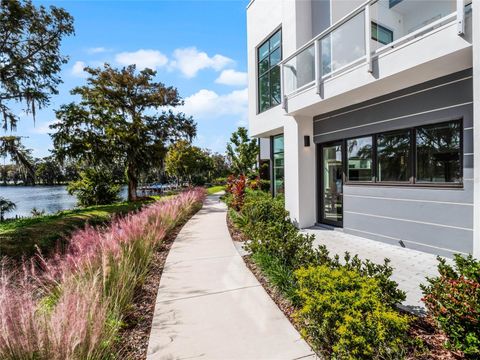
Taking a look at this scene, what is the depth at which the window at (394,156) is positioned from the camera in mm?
6035

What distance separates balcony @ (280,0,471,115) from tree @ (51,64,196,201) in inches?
611

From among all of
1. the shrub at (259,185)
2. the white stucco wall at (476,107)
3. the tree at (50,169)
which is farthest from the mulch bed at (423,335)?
the tree at (50,169)

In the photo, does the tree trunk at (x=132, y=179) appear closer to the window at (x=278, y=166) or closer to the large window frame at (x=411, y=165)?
the window at (x=278, y=166)

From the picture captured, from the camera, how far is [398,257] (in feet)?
18.0

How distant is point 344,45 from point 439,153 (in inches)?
128

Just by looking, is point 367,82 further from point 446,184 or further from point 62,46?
→ point 62,46

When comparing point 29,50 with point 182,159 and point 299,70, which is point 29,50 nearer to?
point 299,70

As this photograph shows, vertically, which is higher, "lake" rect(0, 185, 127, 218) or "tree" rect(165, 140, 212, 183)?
"tree" rect(165, 140, 212, 183)

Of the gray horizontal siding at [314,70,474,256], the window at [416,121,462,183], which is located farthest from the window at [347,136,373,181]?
the window at [416,121,462,183]

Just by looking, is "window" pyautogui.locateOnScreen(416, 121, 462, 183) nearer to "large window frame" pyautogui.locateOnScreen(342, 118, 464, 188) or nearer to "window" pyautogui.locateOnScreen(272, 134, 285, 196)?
"large window frame" pyautogui.locateOnScreen(342, 118, 464, 188)

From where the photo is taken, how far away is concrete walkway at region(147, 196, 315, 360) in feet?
8.89

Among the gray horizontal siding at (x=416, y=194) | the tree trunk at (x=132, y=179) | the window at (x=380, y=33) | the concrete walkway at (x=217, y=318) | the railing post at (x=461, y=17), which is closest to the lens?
the concrete walkway at (x=217, y=318)

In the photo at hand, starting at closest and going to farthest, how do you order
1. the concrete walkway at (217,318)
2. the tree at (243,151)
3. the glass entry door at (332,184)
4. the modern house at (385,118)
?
1. the concrete walkway at (217,318)
2. the modern house at (385,118)
3. the glass entry door at (332,184)
4. the tree at (243,151)

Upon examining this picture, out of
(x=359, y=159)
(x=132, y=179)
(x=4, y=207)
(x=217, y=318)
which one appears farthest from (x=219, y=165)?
(x=217, y=318)
